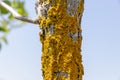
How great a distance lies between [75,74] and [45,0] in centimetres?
30

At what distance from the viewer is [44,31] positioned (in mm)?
2080

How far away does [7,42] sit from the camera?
2.11 m

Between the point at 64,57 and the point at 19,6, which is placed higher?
the point at 19,6

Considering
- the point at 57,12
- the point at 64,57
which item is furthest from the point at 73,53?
the point at 57,12

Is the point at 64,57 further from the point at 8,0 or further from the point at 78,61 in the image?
the point at 8,0

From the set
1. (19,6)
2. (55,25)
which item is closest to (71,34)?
(55,25)

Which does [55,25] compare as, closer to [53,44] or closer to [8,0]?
[53,44]

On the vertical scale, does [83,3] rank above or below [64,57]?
above

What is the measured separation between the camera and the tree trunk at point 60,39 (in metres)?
2.04

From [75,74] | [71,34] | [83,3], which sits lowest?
[75,74]

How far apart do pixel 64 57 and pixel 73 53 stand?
0.13 ft

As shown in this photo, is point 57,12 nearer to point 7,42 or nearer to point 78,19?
point 78,19

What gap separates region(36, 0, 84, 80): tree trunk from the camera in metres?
2.04

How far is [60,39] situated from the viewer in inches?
80.9
